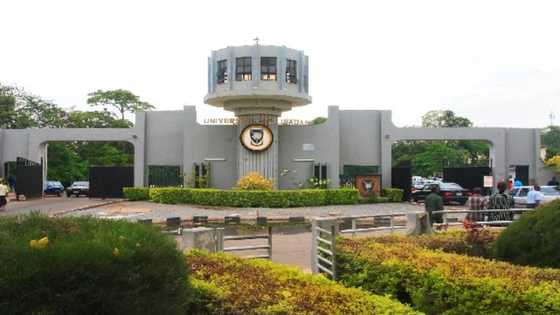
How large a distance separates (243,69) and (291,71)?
2.51 m

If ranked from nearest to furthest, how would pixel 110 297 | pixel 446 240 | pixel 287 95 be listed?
pixel 110 297
pixel 446 240
pixel 287 95

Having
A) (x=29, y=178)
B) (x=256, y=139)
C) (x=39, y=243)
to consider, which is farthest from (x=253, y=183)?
(x=39, y=243)

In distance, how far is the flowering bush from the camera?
91.6 feet

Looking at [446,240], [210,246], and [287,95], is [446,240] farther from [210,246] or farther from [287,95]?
[287,95]

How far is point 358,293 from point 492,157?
29846 millimetres

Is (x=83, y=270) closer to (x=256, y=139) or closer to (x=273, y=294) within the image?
(x=273, y=294)

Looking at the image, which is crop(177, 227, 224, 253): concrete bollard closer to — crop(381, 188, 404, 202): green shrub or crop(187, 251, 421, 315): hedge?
crop(187, 251, 421, 315): hedge

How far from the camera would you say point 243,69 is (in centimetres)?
2895

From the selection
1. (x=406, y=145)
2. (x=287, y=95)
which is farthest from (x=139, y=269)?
(x=406, y=145)

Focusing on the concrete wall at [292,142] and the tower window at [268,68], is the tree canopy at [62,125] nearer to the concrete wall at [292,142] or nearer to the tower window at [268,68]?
the concrete wall at [292,142]

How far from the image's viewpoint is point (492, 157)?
33.0 m

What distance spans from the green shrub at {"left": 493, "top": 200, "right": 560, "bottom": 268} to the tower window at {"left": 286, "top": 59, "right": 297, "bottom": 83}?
21817 mm

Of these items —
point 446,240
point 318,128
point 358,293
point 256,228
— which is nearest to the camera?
point 358,293

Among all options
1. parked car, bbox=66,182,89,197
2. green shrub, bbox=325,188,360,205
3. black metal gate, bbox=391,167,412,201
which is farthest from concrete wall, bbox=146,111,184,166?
black metal gate, bbox=391,167,412,201
